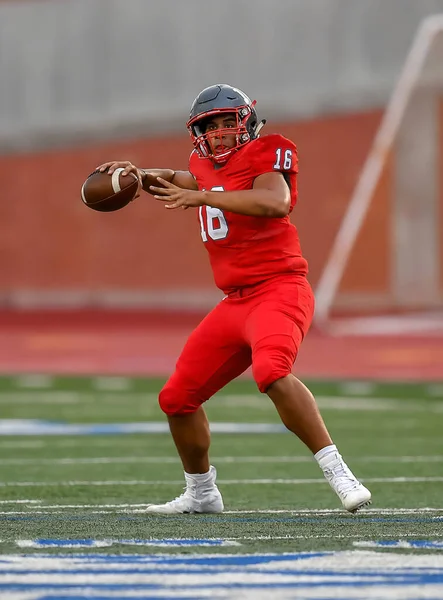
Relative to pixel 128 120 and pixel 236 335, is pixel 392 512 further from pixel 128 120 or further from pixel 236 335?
pixel 128 120

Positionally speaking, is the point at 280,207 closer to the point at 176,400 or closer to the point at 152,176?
the point at 152,176

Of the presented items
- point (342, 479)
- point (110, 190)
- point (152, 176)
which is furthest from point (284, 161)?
point (342, 479)

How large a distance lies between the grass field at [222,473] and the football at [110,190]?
1327 mm

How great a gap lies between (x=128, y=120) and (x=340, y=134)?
14.4 feet

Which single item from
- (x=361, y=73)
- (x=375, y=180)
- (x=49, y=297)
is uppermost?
(x=361, y=73)

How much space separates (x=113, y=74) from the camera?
2838cm

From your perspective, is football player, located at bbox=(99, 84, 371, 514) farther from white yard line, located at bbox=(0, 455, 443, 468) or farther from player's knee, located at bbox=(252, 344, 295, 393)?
white yard line, located at bbox=(0, 455, 443, 468)

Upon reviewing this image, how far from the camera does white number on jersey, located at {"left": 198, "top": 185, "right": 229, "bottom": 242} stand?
6219 mm

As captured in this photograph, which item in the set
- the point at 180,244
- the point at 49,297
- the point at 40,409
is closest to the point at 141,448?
the point at 40,409

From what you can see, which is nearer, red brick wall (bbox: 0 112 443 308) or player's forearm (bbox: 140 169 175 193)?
player's forearm (bbox: 140 169 175 193)

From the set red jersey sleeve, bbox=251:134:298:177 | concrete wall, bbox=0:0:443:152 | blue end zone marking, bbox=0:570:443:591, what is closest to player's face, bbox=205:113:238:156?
red jersey sleeve, bbox=251:134:298:177

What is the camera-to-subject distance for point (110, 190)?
643 cm

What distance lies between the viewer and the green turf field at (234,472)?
5434 mm

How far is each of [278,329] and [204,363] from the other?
Result: 0.43 m
